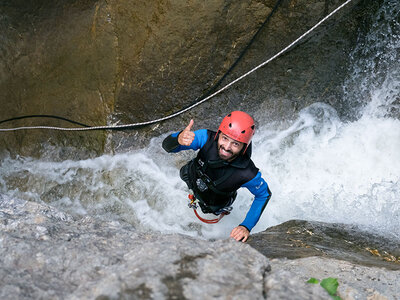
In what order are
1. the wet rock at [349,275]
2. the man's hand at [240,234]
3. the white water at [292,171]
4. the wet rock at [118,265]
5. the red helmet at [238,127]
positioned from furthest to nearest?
the white water at [292,171]
the red helmet at [238,127]
the man's hand at [240,234]
the wet rock at [349,275]
the wet rock at [118,265]

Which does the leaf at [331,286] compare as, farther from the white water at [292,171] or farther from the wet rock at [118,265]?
the white water at [292,171]

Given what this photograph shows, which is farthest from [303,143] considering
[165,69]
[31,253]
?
[31,253]

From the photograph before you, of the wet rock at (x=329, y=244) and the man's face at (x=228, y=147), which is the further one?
the man's face at (x=228, y=147)

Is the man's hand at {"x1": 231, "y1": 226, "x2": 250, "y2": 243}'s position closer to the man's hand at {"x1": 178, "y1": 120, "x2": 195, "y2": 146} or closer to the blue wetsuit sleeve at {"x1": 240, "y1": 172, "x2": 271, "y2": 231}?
the blue wetsuit sleeve at {"x1": 240, "y1": 172, "x2": 271, "y2": 231}

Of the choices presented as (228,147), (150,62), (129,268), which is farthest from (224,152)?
(150,62)

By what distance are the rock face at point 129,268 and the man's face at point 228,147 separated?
3.41ft

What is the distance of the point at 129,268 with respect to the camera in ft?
5.16

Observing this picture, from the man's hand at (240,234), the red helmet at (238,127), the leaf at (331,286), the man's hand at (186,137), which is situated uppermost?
the red helmet at (238,127)

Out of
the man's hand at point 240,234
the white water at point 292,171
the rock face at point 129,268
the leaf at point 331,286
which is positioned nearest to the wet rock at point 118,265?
the rock face at point 129,268

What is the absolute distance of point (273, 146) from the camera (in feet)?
17.1

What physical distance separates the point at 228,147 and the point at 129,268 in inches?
64.4

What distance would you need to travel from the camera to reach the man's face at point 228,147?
9.98ft

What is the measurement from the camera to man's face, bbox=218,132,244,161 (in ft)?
9.98

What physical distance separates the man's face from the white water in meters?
1.48
